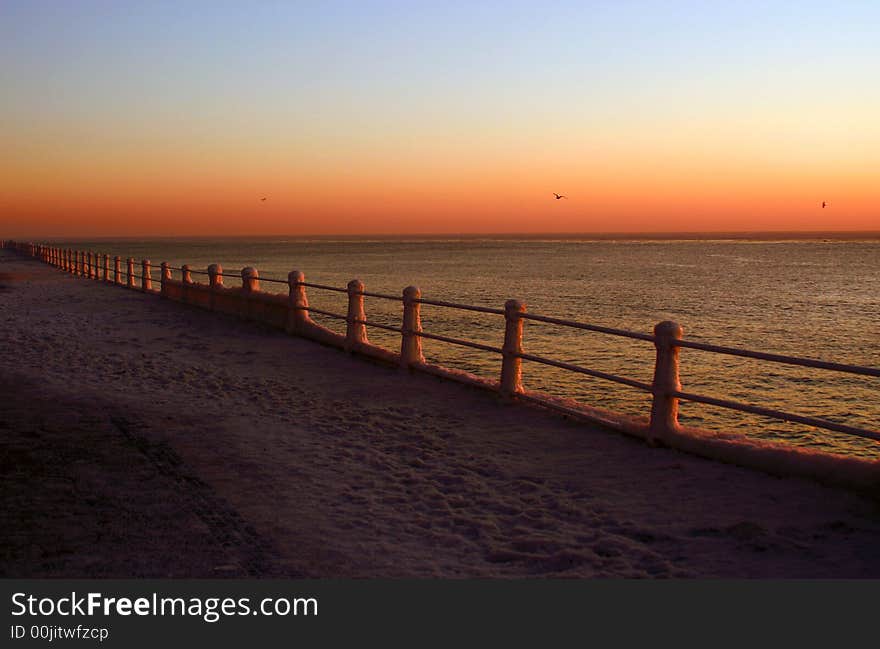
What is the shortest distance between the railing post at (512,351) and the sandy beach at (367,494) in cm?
26

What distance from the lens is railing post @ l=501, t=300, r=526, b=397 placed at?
9578mm

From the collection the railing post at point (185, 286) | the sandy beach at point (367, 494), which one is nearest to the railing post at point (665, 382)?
the sandy beach at point (367, 494)

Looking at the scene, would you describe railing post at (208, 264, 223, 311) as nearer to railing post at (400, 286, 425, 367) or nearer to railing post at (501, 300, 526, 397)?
railing post at (400, 286, 425, 367)

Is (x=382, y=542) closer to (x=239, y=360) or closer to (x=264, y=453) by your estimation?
(x=264, y=453)

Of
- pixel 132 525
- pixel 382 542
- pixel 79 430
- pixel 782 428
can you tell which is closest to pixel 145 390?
pixel 79 430

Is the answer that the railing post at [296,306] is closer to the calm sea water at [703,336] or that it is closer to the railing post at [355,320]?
the railing post at [355,320]

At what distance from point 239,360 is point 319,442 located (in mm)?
5469

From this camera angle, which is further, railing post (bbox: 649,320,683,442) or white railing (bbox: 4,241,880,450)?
railing post (bbox: 649,320,683,442)

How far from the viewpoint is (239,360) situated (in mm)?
12969

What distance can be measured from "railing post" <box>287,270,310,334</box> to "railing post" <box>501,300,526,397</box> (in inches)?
268

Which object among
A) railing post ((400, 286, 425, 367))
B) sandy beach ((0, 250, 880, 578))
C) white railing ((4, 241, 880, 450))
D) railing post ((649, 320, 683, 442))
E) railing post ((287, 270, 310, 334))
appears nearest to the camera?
sandy beach ((0, 250, 880, 578))

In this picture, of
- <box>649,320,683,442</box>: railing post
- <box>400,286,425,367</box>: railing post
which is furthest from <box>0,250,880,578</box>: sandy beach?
<box>400,286,425,367</box>: railing post

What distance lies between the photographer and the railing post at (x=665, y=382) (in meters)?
7.50

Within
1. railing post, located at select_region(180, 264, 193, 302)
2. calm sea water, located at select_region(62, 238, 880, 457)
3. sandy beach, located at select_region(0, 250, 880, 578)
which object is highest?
railing post, located at select_region(180, 264, 193, 302)
